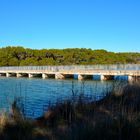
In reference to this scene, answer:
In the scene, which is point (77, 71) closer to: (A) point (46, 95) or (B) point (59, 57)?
(A) point (46, 95)

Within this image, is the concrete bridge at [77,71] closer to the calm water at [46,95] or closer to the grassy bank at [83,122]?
the calm water at [46,95]

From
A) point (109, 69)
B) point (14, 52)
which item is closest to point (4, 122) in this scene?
point (109, 69)

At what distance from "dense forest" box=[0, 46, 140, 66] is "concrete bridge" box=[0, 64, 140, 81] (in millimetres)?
20426

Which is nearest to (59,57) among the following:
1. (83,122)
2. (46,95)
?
(46,95)

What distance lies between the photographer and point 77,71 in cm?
5681

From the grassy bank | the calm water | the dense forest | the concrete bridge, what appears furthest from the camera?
the dense forest

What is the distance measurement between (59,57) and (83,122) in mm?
92861

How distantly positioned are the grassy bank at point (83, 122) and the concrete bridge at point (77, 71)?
28722 mm

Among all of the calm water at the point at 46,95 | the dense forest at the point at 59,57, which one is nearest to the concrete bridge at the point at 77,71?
the calm water at the point at 46,95

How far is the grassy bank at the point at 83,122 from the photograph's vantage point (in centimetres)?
634

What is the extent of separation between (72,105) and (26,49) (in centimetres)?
9691

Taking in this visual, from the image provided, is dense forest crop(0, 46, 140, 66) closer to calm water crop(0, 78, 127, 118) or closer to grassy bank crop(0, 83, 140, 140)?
calm water crop(0, 78, 127, 118)

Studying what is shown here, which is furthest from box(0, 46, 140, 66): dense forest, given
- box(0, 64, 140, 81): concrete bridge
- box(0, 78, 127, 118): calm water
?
box(0, 78, 127, 118): calm water

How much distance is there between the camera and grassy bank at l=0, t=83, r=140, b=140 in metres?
6.34
